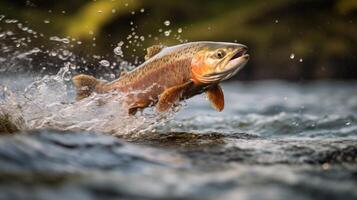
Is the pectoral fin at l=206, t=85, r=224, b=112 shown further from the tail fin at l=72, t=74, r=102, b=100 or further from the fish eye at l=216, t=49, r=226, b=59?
the tail fin at l=72, t=74, r=102, b=100

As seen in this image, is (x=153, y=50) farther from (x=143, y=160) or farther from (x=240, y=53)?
(x=143, y=160)

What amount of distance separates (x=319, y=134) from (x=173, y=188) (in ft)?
13.3

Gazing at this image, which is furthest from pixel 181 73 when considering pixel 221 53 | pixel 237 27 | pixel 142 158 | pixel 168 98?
pixel 237 27

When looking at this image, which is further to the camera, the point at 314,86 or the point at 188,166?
the point at 314,86

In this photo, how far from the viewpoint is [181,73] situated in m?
5.20

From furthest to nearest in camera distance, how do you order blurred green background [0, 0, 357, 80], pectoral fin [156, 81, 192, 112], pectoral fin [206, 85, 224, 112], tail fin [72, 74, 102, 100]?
blurred green background [0, 0, 357, 80], tail fin [72, 74, 102, 100], pectoral fin [206, 85, 224, 112], pectoral fin [156, 81, 192, 112]

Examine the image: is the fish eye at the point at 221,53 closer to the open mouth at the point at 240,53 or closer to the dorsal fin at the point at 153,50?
the open mouth at the point at 240,53

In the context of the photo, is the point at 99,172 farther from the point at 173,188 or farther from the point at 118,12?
the point at 118,12

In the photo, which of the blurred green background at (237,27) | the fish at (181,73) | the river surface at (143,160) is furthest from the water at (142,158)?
the blurred green background at (237,27)

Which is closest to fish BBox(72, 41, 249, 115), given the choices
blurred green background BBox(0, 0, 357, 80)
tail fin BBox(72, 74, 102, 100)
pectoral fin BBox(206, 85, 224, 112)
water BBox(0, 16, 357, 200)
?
pectoral fin BBox(206, 85, 224, 112)

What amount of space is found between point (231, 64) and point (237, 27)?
780 inches

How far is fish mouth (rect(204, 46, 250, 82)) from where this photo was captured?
16.7 feet

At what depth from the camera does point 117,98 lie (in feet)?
18.1

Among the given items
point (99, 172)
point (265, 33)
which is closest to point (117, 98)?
point (99, 172)
